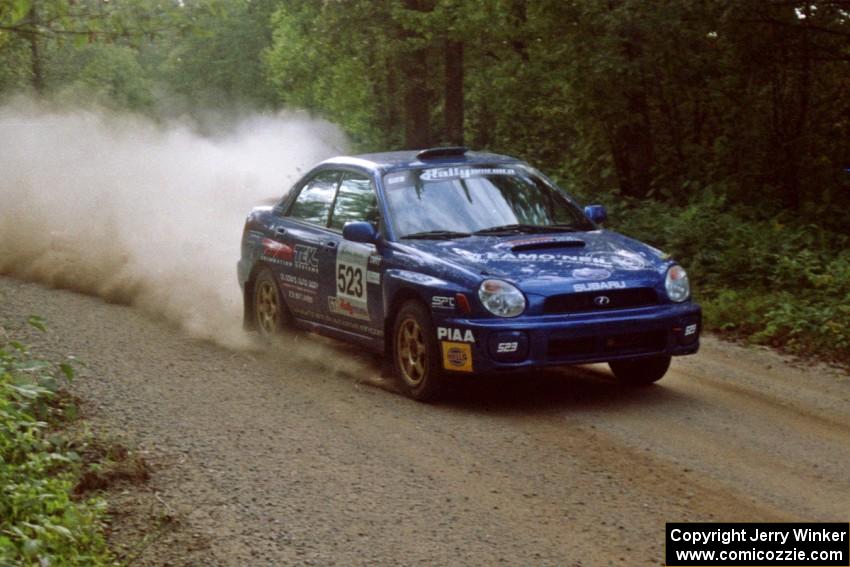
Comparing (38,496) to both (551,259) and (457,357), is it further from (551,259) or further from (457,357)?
(551,259)

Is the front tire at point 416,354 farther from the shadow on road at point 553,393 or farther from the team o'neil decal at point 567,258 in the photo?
the team o'neil decal at point 567,258

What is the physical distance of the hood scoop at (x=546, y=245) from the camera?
978 centimetres

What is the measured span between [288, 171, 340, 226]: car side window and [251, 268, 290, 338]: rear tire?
657 millimetres

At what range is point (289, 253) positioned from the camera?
11.8 metres

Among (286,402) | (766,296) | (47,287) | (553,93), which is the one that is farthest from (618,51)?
(286,402)

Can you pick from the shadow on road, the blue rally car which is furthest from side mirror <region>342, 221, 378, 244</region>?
the shadow on road

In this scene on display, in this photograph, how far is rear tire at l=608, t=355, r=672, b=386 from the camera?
10.1 meters

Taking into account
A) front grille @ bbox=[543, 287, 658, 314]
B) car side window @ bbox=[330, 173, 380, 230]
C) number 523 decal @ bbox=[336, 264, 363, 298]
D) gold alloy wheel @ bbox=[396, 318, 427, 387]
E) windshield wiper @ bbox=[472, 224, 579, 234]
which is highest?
car side window @ bbox=[330, 173, 380, 230]

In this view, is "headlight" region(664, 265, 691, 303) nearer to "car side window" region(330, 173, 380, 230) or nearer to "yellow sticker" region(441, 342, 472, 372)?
"yellow sticker" region(441, 342, 472, 372)

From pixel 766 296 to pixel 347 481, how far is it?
7670mm

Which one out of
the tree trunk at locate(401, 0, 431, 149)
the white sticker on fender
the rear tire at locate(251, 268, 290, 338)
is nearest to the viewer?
the white sticker on fender

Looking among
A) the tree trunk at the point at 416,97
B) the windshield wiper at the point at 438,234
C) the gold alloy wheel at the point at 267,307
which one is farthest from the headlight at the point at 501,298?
the tree trunk at the point at 416,97

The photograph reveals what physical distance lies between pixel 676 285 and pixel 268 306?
161 inches

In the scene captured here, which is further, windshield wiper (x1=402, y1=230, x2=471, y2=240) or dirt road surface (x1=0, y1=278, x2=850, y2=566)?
windshield wiper (x1=402, y1=230, x2=471, y2=240)
